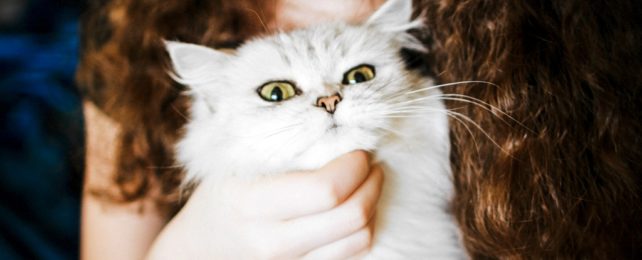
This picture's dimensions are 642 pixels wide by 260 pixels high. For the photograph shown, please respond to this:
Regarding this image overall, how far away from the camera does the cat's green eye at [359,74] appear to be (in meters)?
0.81

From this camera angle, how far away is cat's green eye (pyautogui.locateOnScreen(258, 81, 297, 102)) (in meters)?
0.80

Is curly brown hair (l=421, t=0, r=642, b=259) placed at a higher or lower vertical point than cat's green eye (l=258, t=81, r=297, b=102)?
lower

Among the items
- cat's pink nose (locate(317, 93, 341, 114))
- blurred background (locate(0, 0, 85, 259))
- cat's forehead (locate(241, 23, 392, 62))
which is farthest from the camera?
blurred background (locate(0, 0, 85, 259))

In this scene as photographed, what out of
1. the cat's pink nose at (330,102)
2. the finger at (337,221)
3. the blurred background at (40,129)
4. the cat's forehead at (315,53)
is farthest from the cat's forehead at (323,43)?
the blurred background at (40,129)

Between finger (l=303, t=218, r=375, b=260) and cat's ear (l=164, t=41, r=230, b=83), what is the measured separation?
39cm

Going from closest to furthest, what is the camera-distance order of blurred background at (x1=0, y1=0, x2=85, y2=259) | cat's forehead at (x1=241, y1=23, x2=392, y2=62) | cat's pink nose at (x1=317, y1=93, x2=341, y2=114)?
cat's pink nose at (x1=317, y1=93, x2=341, y2=114)
cat's forehead at (x1=241, y1=23, x2=392, y2=62)
blurred background at (x1=0, y1=0, x2=85, y2=259)

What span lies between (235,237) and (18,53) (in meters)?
0.91

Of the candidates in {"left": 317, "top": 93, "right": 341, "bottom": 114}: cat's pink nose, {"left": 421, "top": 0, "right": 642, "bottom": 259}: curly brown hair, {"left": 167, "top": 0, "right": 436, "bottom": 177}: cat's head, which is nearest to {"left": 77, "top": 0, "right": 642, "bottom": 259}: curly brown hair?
{"left": 421, "top": 0, "right": 642, "bottom": 259}: curly brown hair

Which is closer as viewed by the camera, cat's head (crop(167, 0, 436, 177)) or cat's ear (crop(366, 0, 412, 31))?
cat's head (crop(167, 0, 436, 177))

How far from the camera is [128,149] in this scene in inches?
42.5

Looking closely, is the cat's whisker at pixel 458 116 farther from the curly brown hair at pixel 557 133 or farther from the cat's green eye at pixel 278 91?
the cat's green eye at pixel 278 91

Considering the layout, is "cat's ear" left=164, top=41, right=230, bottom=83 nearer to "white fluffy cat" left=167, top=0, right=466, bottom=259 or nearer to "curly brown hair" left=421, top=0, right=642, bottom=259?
"white fluffy cat" left=167, top=0, right=466, bottom=259

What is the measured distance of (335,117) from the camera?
2.34 feet

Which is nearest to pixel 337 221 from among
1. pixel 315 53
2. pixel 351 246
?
pixel 351 246
